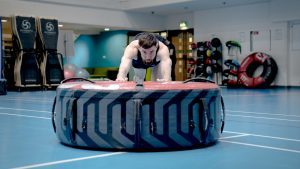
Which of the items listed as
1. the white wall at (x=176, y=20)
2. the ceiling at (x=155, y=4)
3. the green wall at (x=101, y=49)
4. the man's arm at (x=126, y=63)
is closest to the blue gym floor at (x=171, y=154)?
the man's arm at (x=126, y=63)

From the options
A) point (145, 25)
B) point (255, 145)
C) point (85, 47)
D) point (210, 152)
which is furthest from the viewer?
point (85, 47)

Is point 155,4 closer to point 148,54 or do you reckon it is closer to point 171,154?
point 148,54

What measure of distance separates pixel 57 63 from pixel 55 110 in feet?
35.3

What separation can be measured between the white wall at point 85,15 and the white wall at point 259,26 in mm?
2498

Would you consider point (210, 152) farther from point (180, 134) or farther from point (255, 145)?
point (255, 145)

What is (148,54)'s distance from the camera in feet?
14.5

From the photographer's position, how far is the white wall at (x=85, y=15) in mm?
15344

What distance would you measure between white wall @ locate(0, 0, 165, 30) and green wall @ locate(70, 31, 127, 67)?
→ 7.16 ft

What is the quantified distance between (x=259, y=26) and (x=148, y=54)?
12801 mm

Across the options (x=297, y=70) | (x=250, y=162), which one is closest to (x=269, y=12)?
(x=297, y=70)

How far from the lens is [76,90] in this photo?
3.44 m

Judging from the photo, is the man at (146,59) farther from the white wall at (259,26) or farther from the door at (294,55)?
the door at (294,55)

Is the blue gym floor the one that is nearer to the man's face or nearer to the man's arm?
the man's arm

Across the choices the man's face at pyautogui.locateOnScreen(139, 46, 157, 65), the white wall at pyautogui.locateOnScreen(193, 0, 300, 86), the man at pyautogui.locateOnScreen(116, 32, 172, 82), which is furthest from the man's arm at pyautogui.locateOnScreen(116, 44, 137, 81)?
the white wall at pyautogui.locateOnScreen(193, 0, 300, 86)
